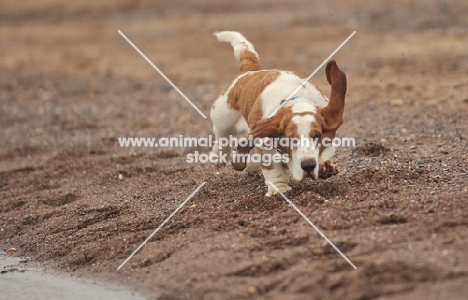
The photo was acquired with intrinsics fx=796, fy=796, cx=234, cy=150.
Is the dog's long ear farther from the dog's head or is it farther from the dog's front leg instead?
the dog's front leg

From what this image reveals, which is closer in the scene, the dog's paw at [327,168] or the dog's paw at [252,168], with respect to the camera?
the dog's paw at [327,168]

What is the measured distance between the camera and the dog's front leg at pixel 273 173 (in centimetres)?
767

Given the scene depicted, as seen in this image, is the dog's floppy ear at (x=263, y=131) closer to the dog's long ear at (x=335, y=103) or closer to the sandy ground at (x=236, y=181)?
the dog's long ear at (x=335, y=103)

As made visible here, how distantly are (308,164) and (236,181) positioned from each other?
2.25m

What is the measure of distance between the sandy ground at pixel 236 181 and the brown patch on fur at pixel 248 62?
4.04 ft

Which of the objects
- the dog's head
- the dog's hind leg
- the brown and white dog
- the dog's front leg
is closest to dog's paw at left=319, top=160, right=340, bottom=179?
the brown and white dog

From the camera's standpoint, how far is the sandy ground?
6.32 m

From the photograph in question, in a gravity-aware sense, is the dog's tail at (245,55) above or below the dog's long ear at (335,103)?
above

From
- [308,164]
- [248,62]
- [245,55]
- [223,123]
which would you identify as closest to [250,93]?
[223,123]

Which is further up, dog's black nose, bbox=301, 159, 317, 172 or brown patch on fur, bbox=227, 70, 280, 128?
brown patch on fur, bbox=227, 70, 280, 128

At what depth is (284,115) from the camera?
716cm

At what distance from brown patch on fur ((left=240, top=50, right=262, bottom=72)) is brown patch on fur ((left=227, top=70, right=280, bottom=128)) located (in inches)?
20.4

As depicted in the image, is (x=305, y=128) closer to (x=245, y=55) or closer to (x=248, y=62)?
(x=248, y=62)

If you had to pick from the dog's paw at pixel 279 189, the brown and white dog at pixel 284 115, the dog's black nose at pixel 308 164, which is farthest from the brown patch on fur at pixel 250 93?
the dog's black nose at pixel 308 164
